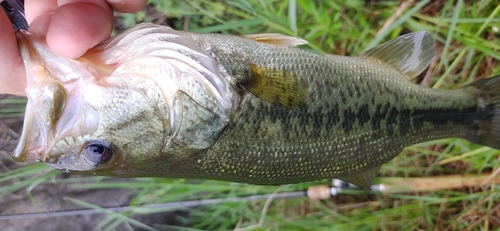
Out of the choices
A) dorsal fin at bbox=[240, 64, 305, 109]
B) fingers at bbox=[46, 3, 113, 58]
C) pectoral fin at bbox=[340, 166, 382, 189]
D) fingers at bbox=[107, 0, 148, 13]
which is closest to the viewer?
fingers at bbox=[46, 3, 113, 58]

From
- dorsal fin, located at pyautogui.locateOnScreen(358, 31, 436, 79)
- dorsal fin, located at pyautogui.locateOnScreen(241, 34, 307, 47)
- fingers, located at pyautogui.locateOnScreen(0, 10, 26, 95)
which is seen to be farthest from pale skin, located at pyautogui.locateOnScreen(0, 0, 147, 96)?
dorsal fin, located at pyautogui.locateOnScreen(358, 31, 436, 79)

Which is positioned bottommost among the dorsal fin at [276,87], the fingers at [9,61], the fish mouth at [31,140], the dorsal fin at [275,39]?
the fish mouth at [31,140]

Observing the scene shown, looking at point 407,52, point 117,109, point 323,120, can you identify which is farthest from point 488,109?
point 117,109

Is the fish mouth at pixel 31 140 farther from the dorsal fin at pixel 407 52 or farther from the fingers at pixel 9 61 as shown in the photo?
the dorsal fin at pixel 407 52

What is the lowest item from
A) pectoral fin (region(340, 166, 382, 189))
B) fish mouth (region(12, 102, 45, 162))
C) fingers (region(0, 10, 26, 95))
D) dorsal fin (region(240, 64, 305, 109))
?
fish mouth (region(12, 102, 45, 162))

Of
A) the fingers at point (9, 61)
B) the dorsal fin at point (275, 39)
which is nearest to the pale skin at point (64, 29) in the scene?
the fingers at point (9, 61)

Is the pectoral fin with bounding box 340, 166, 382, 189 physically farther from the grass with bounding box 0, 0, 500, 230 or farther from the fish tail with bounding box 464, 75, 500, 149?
the grass with bounding box 0, 0, 500, 230

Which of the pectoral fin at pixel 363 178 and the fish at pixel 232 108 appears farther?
the pectoral fin at pixel 363 178

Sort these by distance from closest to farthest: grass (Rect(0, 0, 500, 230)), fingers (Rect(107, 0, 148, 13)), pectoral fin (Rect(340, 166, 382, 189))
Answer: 1. fingers (Rect(107, 0, 148, 13))
2. pectoral fin (Rect(340, 166, 382, 189))
3. grass (Rect(0, 0, 500, 230))
